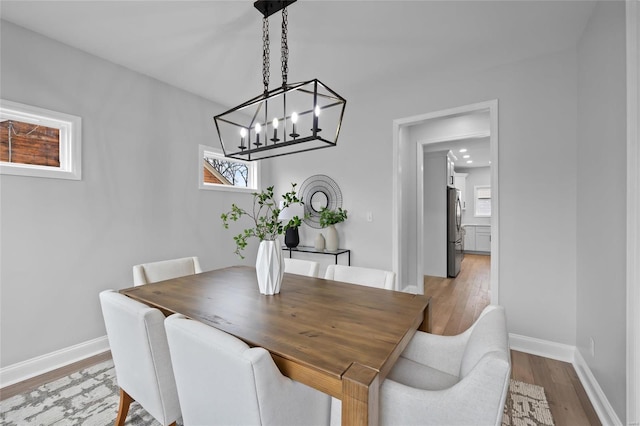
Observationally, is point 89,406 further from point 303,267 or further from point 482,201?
point 482,201

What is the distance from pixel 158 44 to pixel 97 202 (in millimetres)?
1535

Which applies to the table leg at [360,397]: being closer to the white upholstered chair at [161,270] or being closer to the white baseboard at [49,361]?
the white upholstered chair at [161,270]

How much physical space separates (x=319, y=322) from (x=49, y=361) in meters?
2.48

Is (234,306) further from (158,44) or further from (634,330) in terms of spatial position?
(158,44)

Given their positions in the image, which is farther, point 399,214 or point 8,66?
point 399,214

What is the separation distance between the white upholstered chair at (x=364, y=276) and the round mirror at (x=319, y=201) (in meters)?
1.71

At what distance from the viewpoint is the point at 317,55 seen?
260 cm

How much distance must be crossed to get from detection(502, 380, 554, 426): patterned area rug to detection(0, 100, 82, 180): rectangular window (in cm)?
373

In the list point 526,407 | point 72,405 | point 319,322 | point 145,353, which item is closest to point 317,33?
point 319,322

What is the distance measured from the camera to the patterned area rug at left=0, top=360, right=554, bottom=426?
1.64 metres

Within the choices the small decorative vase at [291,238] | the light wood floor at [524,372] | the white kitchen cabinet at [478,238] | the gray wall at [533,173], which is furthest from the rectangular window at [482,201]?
the small decorative vase at [291,238]

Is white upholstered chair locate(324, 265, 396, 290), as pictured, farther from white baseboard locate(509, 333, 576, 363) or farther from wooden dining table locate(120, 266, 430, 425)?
white baseboard locate(509, 333, 576, 363)

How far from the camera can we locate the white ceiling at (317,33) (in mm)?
1977

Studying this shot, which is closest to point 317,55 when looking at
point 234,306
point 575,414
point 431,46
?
point 431,46
